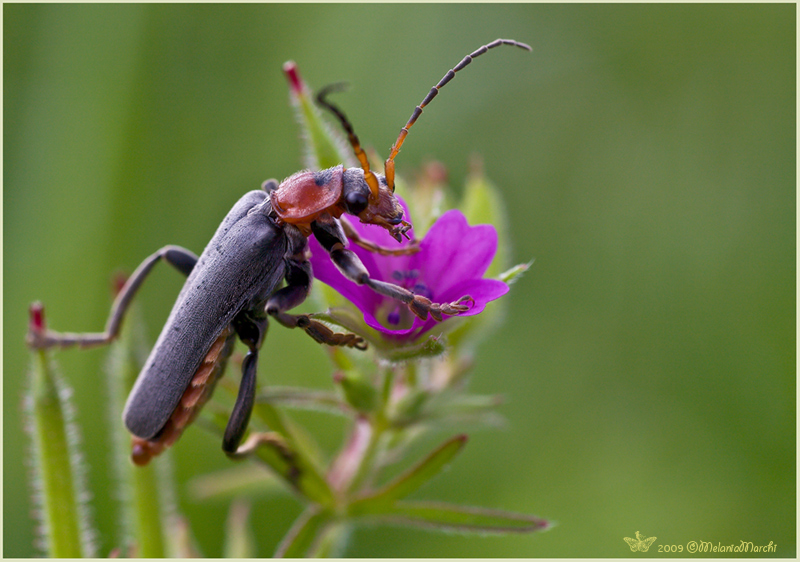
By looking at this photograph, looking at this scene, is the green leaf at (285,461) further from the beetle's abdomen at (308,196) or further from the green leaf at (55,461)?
the beetle's abdomen at (308,196)

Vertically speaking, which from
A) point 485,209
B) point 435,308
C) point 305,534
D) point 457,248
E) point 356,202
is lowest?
point 305,534

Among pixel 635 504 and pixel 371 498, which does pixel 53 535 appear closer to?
pixel 371 498

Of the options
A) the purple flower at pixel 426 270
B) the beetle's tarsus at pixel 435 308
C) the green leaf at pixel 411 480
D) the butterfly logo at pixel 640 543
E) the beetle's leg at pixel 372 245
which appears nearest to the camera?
the beetle's tarsus at pixel 435 308

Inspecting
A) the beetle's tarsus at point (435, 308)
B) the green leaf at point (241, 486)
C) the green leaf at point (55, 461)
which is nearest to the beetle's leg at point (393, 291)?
the beetle's tarsus at point (435, 308)

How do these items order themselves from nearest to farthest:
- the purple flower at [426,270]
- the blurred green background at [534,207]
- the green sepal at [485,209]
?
the purple flower at [426,270], the green sepal at [485,209], the blurred green background at [534,207]

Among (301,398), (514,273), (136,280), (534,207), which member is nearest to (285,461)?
(301,398)

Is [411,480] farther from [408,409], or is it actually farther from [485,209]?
[485,209]

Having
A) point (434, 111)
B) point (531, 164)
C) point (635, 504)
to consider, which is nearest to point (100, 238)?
point (434, 111)

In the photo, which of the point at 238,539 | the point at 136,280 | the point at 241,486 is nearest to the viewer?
the point at 136,280
